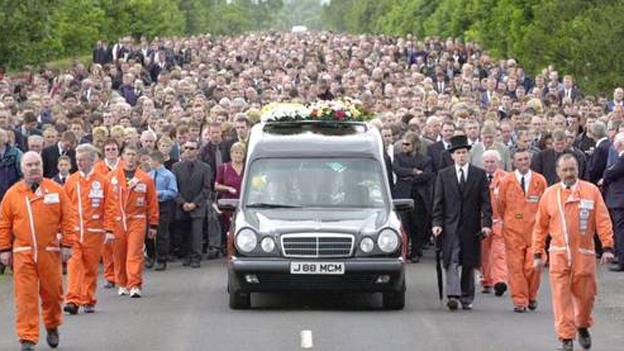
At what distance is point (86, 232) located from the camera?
22.8m

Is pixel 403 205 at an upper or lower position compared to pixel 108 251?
upper

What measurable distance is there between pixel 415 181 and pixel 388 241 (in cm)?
765

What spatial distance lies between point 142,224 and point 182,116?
9.74 m

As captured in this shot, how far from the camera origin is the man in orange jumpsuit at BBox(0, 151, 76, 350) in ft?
63.5

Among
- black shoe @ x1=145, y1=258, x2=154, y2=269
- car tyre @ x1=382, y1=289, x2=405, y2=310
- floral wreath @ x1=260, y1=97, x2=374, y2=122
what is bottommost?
black shoe @ x1=145, y1=258, x2=154, y2=269

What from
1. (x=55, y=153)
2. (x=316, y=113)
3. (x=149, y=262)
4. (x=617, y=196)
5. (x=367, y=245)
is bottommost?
(x=149, y=262)

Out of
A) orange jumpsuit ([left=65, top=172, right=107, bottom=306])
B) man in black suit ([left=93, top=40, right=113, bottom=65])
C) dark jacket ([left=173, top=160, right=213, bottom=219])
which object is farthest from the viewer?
man in black suit ([left=93, top=40, right=113, bottom=65])

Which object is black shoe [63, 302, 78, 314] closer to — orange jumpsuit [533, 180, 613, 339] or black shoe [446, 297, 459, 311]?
black shoe [446, 297, 459, 311]

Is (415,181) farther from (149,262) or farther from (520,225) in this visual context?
(520,225)

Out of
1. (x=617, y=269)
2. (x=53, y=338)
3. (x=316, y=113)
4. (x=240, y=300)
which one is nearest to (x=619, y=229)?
(x=617, y=269)

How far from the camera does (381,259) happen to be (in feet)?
72.3

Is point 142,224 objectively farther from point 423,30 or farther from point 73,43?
point 423,30

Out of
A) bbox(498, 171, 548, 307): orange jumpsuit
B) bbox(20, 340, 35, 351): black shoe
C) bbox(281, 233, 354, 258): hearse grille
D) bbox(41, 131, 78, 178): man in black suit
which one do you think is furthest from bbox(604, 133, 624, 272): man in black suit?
bbox(20, 340, 35, 351): black shoe

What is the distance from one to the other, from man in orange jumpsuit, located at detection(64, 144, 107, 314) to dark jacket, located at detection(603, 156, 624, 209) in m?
8.28
